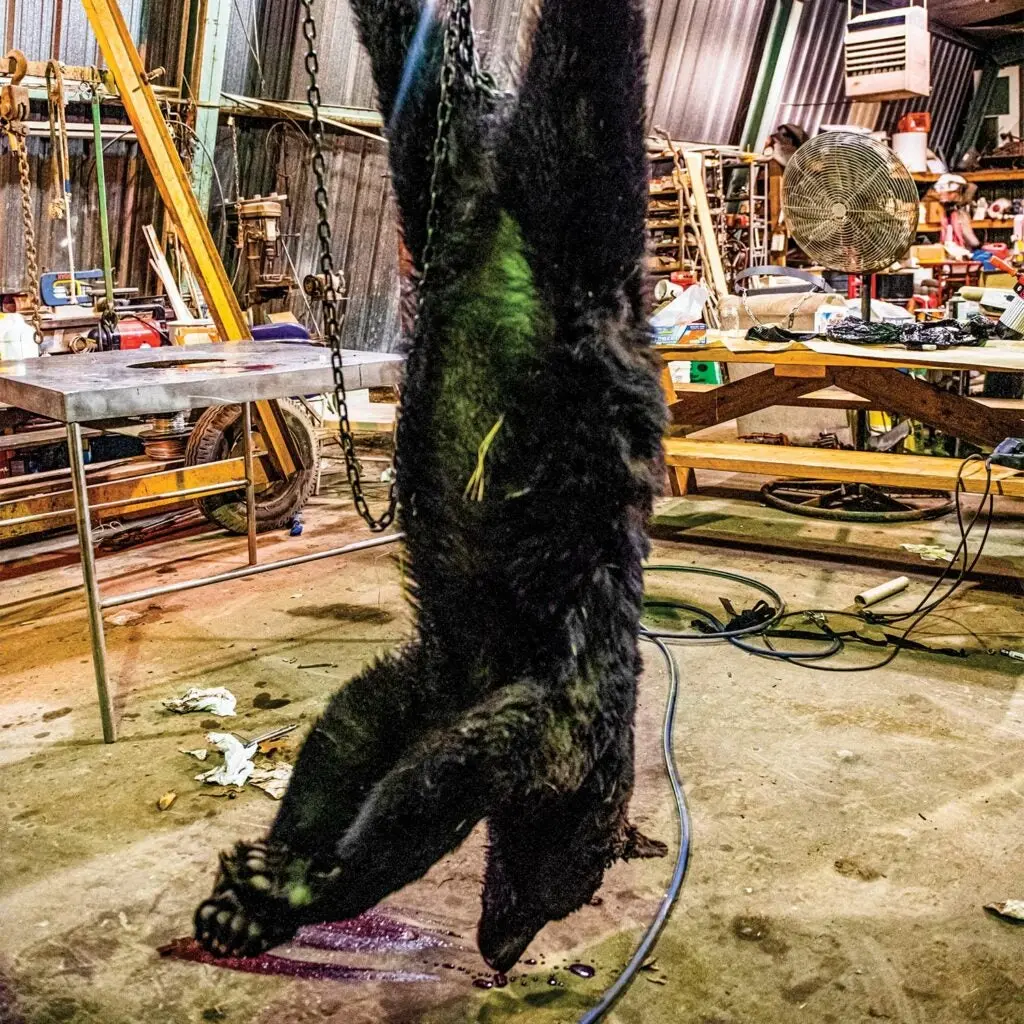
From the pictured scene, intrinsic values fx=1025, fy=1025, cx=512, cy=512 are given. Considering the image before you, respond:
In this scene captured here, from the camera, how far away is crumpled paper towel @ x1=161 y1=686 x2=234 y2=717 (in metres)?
3.26

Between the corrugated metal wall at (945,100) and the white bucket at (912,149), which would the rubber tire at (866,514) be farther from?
the corrugated metal wall at (945,100)

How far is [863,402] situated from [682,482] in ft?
3.53

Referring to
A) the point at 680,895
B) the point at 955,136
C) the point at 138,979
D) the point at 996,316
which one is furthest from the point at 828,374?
the point at 955,136

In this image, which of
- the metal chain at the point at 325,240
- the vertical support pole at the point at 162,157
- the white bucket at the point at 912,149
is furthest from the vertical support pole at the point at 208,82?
the white bucket at the point at 912,149

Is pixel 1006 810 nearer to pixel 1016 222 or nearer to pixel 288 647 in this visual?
pixel 288 647

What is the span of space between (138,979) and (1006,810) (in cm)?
207

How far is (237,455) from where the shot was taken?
5.14m

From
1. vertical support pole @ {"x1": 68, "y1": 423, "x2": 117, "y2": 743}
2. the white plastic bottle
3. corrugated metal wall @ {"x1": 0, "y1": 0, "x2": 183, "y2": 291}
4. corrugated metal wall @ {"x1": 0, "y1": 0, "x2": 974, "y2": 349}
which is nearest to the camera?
vertical support pole @ {"x1": 68, "y1": 423, "x2": 117, "y2": 743}

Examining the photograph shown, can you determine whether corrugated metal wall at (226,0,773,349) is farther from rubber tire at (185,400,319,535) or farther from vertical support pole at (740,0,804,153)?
rubber tire at (185,400,319,535)

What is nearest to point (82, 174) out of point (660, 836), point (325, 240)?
point (325, 240)

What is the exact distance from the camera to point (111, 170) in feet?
24.7

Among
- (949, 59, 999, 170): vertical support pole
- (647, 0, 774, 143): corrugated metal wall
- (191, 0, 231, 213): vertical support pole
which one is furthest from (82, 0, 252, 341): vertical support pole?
(949, 59, 999, 170): vertical support pole

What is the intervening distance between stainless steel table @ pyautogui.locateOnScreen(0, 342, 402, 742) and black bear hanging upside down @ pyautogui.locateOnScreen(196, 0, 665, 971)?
3.38 ft

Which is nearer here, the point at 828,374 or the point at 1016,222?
the point at 828,374
